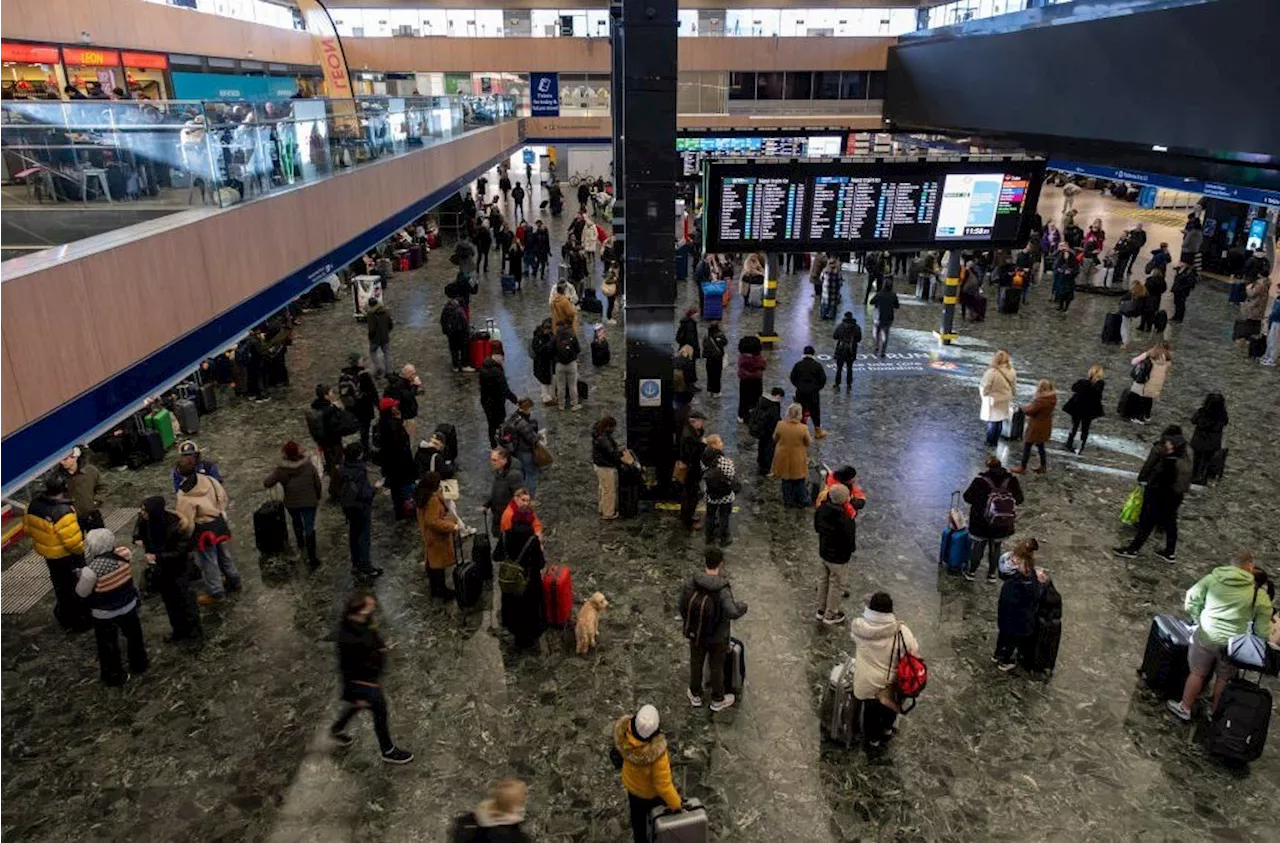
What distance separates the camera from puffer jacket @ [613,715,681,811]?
4.93m

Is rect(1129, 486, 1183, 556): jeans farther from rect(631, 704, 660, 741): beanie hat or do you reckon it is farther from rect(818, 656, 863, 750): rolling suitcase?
A: rect(631, 704, 660, 741): beanie hat

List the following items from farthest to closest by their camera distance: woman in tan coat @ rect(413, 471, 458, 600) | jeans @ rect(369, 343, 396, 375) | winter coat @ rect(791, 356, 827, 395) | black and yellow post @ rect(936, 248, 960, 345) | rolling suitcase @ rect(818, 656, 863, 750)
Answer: black and yellow post @ rect(936, 248, 960, 345) → jeans @ rect(369, 343, 396, 375) → winter coat @ rect(791, 356, 827, 395) → woman in tan coat @ rect(413, 471, 458, 600) → rolling suitcase @ rect(818, 656, 863, 750)

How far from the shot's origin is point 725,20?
4388 cm

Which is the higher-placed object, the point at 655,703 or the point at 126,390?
the point at 126,390

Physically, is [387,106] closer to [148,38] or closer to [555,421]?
[555,421]

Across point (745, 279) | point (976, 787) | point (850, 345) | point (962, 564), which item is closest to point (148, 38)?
point (745, 279)

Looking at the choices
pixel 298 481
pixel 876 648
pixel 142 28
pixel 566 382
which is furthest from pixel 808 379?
pixel 142 28

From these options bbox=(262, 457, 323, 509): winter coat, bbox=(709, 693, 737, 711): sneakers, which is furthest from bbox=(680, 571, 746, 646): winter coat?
bbox=(262, 457, 323, 509): winter coat

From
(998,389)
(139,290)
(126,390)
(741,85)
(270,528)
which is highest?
(741,85)

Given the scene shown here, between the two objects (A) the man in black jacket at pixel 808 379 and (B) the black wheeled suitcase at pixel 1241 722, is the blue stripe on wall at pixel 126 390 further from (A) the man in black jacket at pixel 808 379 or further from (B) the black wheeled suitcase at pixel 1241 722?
(B) the black wheeled suitcase at pixel 1241 722

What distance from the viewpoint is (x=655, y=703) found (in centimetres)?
696

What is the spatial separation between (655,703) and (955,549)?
12.4ft

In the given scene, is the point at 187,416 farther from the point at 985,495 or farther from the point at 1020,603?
the point at 1020,603

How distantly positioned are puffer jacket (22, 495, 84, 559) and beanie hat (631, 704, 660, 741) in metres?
6.02
